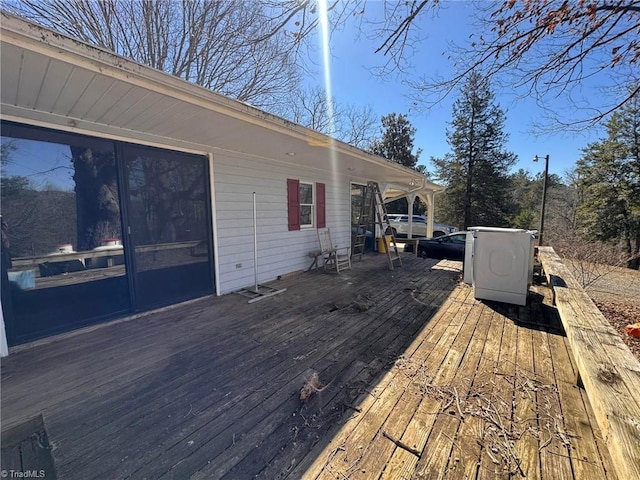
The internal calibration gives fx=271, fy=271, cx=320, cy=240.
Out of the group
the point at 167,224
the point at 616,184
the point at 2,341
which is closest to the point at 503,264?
the point at 167,224

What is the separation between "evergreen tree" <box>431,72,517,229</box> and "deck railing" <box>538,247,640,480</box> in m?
17.2

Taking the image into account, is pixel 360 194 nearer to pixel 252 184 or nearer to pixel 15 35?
pixel 252 184

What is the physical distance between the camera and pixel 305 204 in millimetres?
6023

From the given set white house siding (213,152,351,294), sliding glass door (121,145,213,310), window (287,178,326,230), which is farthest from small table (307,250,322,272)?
sliding glass door (121,145,213,310)

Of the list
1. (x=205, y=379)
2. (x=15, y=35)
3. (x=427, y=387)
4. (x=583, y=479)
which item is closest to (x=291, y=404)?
(x=205, y=379)

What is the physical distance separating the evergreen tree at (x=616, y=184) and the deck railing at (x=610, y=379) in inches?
511

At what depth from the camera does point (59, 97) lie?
2.29 meters

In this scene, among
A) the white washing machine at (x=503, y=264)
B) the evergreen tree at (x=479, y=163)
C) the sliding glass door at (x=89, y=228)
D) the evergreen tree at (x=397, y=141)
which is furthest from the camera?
the evergreen tree at (x=397, y=141)

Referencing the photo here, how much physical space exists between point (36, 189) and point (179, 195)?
4.54 ft

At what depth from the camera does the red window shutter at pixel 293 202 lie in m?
5.51

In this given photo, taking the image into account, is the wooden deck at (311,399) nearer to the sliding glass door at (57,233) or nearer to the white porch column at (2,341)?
the white porch column at (2,341)

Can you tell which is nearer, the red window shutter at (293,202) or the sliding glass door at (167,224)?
the sliding glass door at (167,224)

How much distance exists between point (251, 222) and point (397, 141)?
1890 centimetres

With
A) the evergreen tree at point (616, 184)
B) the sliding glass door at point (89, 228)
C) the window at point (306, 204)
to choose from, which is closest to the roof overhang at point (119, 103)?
the sliding glass door at point (89, 228)
